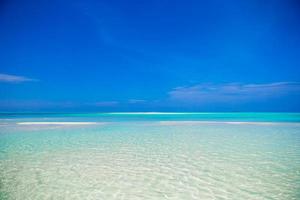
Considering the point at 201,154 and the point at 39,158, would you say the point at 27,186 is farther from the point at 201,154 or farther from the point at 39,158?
the point at 201,154

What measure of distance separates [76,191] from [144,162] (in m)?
2.13

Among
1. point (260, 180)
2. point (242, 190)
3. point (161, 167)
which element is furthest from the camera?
point (161, 167)

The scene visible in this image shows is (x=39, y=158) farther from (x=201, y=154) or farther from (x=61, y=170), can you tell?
(x=201, y=154)

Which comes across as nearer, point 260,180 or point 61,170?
point 260,180

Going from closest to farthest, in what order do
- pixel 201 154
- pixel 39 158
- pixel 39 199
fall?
1. pixel 39 199
2. pixel 39 158
3. pixel 201 154

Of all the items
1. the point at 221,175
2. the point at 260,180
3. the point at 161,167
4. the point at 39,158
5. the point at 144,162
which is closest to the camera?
the point at 260,180

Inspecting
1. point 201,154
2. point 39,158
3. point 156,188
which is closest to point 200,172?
point 156,188

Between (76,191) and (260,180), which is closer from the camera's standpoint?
(76,191)

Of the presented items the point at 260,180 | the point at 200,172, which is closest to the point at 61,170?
the point at 200,172

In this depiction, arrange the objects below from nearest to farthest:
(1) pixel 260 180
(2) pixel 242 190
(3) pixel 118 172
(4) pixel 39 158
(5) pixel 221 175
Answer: (2) pixel 242 190, (1) pixel 260 180, (5) pixel 221 175, (3) pixel 118 172, (4) pixel 39 158

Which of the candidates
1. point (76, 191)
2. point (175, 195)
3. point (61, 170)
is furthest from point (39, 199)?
point (175, 195)

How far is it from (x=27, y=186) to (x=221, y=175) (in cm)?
372

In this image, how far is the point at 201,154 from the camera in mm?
6070

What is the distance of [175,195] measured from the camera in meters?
3.31
